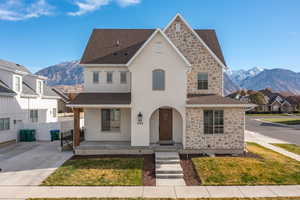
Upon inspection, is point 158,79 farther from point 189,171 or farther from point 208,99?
point 189,171

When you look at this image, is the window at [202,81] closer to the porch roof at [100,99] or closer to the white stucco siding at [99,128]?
the porch roof at [100,99]

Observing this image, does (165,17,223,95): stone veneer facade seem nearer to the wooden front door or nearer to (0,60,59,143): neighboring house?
the wooden front door

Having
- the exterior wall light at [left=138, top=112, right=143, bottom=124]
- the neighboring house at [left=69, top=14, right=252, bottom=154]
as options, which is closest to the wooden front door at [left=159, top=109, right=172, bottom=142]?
the neighboring house at [left=69, top=14, right=252, bottom=154]

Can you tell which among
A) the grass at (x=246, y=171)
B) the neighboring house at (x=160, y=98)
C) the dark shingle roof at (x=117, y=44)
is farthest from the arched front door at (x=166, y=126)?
the dark shingle roof at (x=117, y=44)

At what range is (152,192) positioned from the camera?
9344mm

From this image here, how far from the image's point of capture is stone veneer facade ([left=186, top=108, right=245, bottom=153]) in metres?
14.5

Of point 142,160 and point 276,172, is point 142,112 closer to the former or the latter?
point 142,160

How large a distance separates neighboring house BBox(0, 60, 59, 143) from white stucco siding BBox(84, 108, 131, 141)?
7383 mm

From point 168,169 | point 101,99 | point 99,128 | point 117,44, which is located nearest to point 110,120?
point 99,128

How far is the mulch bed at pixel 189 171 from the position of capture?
34.3ft

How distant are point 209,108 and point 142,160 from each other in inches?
238

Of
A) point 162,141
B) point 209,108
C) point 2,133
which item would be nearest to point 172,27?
point 209,108

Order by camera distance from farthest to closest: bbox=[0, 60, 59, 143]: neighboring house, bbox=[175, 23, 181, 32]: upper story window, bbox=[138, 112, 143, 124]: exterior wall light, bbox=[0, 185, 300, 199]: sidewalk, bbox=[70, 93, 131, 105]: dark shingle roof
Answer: bbox=[0, 60, 59, 143]: neighboring house
bbox=[175, 23, 181, 32]: upper story window
bbox=[70, 93, 131, 105]: dark shingle roof
bbox=[138, 112, 143, 124]: exterior wall light
bbox=[0, 185, 300, 199]: sidewalk

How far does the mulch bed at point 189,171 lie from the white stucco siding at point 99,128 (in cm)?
515
